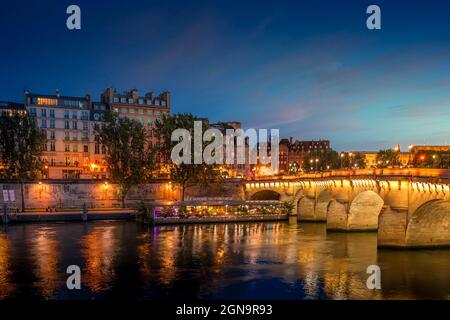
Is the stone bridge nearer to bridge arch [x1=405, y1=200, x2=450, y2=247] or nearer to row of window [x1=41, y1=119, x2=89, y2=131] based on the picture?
bridge arch [x1=405, y1=200, x2=450, y2=247]

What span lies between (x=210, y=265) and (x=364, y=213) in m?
30.7

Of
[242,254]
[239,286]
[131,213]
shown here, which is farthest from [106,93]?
[239,286]

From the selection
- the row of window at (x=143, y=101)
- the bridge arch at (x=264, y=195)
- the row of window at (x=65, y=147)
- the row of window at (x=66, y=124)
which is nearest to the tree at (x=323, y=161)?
the bridge arch at (x=264, y=195)

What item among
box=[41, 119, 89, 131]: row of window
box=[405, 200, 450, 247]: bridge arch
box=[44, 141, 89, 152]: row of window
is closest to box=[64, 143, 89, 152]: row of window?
box=[44, 141, 89, 152]: row of window

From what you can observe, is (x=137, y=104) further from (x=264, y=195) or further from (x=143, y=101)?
(x=264, y=195)

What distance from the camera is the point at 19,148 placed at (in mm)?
92250

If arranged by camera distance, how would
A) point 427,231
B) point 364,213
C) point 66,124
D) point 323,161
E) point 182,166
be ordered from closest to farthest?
point 427,231, point 364,213, point 182,166, point 66,124, point 323,161

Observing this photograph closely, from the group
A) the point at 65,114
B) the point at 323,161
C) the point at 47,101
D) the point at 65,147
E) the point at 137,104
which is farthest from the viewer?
the point at 323,161

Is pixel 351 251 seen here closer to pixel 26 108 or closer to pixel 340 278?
pixel 340 278

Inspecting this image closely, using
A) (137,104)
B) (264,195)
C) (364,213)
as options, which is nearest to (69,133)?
(137,104)

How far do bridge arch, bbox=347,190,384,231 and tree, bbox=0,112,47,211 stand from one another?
57.4 meters

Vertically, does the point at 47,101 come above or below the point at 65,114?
above

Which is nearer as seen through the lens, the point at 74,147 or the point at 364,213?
the point at 364,213

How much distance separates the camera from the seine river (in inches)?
1420
